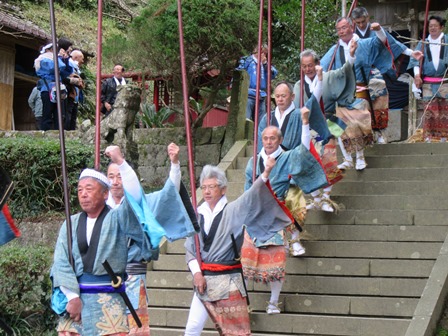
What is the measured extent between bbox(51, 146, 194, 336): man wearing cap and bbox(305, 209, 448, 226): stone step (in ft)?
12.0

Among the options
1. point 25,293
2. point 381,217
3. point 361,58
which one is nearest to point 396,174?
point 381,217

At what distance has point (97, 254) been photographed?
6492 millimetres

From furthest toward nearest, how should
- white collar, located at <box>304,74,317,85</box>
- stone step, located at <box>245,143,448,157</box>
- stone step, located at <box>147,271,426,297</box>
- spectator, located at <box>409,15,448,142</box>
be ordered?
spectator, located at <box>409,15,448,142</box>, stone step, located at <box>245,143,448,157</box>, white collar, located at <box>304,74,317,85</box>, stone step, located at <box>147,271,426,297</box>

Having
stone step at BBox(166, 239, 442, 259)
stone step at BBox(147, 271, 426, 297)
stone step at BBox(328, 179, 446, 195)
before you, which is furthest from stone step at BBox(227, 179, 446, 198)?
stone step at BBox(147, 271, 426, 297)

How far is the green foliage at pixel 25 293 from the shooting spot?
373 inches

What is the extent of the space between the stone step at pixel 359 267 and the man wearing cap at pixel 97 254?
3.04m

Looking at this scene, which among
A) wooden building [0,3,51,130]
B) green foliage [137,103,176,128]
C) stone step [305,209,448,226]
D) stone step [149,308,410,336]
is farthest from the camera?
wooden building [0,3,51,130]

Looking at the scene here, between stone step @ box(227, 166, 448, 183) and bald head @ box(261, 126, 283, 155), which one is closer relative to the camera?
bald head @ box(261, 126, 283, 155)

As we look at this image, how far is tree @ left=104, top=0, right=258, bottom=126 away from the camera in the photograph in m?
12.6

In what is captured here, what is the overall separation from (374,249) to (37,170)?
16.6 ft

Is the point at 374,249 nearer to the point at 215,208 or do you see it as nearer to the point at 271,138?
the point at 271,138

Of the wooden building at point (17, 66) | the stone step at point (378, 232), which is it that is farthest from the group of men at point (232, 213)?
the wooden building at point (17, 66)

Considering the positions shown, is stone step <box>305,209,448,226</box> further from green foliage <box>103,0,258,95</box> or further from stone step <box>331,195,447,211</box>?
green foliage <box>103,0,258,95</box>

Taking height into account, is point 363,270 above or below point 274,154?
below
